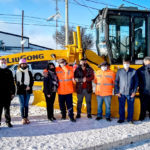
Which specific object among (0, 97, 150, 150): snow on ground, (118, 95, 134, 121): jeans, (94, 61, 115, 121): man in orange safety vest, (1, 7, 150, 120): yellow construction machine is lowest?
(0, 97, 150, 150): snow on ground

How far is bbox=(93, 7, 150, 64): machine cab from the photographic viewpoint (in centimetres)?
612

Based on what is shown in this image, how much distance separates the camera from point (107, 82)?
4.80m

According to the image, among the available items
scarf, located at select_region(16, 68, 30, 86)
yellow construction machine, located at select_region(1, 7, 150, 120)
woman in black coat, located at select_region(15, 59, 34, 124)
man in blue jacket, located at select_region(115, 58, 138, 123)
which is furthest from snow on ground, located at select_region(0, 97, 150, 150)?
yellow construction machine, located at select_region(1, 7, 150, 120)

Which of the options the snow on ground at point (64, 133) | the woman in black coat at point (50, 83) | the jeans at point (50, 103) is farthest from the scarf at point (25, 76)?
the snow on ground at point (64, 133)

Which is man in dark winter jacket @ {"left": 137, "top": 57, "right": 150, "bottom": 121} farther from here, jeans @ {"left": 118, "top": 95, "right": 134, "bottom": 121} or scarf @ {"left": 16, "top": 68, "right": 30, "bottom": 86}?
scarf @ {"left": 16, "top": 68, "right": 30, "bottom": 86}

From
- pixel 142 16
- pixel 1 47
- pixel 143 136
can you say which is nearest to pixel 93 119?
pixel 143 136

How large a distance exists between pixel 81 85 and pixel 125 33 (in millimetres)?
2584

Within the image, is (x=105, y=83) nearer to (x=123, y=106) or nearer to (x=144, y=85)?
(x=123, y=106)

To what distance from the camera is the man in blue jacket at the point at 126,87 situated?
4.59 m

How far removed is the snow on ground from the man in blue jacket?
1.04ft

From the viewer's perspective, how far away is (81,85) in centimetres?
487

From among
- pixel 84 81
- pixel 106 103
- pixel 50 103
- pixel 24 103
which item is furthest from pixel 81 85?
pixel 24 103

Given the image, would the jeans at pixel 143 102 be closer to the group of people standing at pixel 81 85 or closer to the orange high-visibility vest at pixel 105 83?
the group of people standing at pixel 81 85

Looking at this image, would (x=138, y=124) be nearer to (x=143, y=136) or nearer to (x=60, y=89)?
(x=143, y=136)
